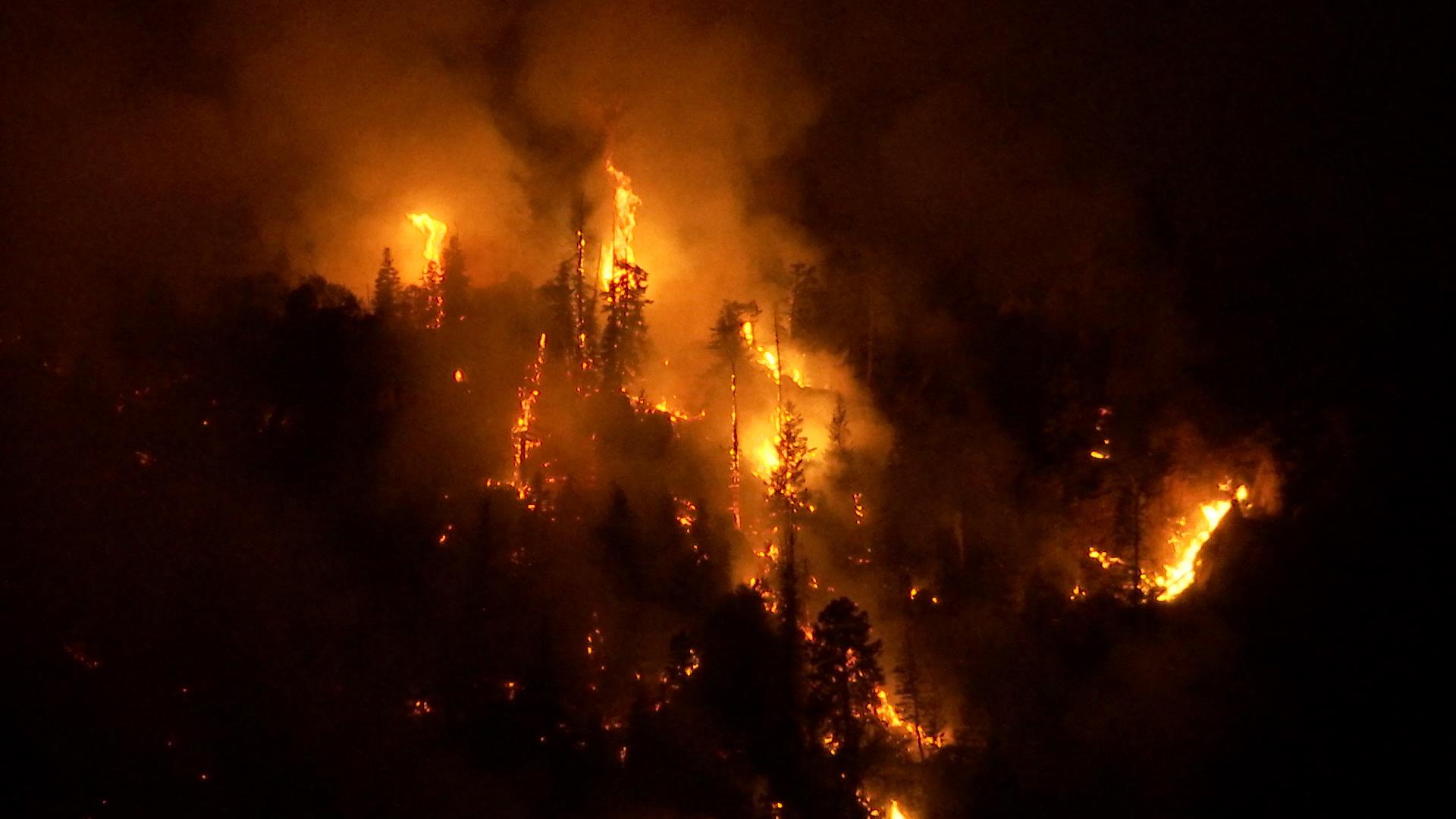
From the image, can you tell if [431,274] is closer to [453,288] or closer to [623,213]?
[453,288]

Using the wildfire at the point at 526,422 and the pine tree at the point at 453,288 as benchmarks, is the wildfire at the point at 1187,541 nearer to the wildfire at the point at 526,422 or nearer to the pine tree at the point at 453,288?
the wildfire at the point at 526,422

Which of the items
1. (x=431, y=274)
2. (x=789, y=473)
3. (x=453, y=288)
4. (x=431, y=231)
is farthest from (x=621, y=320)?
(x=431, y=231)

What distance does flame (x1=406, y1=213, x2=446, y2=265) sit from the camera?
45.5 m

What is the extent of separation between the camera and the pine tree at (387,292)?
120 feet

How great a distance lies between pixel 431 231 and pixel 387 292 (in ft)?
31.5

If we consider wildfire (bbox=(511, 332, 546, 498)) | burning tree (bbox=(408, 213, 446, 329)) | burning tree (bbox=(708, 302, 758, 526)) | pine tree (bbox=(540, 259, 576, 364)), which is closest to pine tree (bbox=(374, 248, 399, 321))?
burning tree (bbox=(408, 213, 446, 329))

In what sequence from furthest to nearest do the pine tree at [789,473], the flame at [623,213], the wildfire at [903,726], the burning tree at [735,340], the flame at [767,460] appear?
the flame at [623,213] < the burning tree at [735,340] < the flame at [767,460] < the pine tree at [789,473] < the wildfire at [903,726]

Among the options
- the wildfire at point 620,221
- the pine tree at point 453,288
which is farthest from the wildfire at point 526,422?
the wildfire at point 620,221

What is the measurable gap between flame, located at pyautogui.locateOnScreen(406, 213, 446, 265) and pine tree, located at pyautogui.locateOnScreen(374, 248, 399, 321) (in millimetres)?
6548

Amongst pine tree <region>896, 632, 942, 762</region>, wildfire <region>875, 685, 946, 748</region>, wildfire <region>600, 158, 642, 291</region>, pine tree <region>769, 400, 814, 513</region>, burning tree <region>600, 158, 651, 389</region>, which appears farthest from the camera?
wildfire <region>600, 158, 642, 291</region>

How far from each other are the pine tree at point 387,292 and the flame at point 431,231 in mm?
6548

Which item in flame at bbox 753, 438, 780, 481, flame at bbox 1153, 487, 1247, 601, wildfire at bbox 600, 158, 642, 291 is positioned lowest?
flame at bbox 1153, 487, 1247, 601

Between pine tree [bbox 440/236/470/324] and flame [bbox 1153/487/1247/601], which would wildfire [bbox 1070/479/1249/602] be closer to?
flame [bbox 1153/487/1247/601]

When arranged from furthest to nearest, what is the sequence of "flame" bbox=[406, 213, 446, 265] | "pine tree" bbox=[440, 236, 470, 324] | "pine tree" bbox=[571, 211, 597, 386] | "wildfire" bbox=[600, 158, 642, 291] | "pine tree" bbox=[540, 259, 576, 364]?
"wildfire" bbox=[600, 158, 642, 291] → "flame" bbox=[406, 213, 446, 265] → "pine tree" bbox=[540, 259, 576, 364] → "pine tree" bbox=[571, 211, 597, 386] → "pine tree" bbox=[440, 236, 470, 324]
